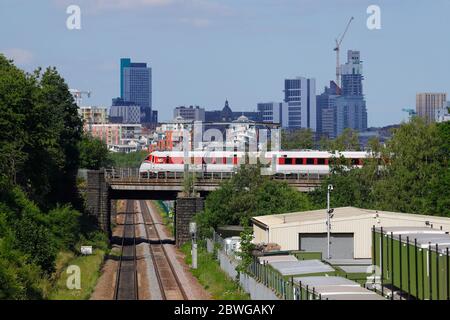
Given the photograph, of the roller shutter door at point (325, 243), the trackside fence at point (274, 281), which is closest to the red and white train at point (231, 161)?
the trackside fence at point (274, 281)

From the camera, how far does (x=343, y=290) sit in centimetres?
2794

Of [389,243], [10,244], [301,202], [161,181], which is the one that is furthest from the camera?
[161,181]

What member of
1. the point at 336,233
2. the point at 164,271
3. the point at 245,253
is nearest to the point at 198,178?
the point at 164,271

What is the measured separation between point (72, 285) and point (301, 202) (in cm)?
2465

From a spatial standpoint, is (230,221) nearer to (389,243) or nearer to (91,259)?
(91,259)

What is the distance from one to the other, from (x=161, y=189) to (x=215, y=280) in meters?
36.6

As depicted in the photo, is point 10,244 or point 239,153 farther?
point 239,153

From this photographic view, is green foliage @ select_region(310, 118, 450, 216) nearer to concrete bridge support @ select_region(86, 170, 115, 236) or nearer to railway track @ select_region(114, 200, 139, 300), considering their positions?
railway track @ select_region(114, 200, 139, 300)

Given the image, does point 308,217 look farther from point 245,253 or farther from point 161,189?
point 161,189

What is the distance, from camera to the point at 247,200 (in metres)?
69.8

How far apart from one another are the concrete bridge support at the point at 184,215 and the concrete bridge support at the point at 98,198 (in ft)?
23.2

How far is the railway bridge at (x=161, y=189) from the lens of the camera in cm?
7931
